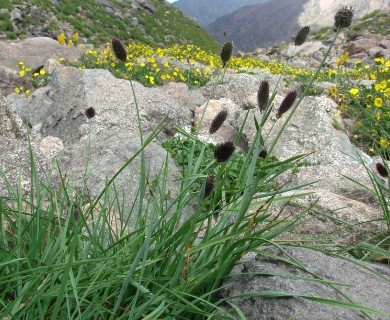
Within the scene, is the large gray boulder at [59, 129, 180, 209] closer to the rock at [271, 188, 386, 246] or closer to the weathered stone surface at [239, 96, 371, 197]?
the rock at [271, 188, 386, 246]

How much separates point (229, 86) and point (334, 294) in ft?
18.7

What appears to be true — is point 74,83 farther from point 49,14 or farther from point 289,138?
point 49,14

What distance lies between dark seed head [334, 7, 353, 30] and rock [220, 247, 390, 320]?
65 cm

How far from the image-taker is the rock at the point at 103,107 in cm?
510

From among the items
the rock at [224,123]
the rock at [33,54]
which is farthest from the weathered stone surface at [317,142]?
the rock at [33,54]

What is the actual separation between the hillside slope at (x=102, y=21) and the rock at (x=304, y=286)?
17.5 meters

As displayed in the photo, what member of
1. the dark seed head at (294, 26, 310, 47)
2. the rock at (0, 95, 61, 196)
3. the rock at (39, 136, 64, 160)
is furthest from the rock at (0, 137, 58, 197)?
the dark seed head at (294, 26, 310, 47)

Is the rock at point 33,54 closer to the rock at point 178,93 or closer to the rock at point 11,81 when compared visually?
the rock at point 11,81

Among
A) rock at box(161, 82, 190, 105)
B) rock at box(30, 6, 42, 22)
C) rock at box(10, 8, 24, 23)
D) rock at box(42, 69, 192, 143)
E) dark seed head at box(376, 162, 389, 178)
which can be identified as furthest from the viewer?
rock at box(30, 6, 42, 22)

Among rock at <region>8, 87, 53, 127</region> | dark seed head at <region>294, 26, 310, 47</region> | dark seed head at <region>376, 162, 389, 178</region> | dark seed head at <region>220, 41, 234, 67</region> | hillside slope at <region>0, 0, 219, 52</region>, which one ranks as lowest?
hillside slope at <region>0, 0, 219, 52</region>

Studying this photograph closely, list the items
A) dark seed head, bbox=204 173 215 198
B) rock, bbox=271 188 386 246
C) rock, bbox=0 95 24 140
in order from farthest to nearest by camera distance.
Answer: rock, bbox=0 95 24 140 → rock, bbox=271 188 386 246 → dark seed head, bbox=204 173 215 198

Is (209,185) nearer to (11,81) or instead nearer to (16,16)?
(11,81)

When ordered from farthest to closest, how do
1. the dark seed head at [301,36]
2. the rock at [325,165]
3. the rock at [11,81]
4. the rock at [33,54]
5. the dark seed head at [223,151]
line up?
1. the rock at [33,54]
2. the rock at [11,81]
3. the rock at [325,165]
4. the dark seed head at [301,36]
5. the dark seed head at [223,151]

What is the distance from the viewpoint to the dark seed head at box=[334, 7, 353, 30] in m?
1.33
